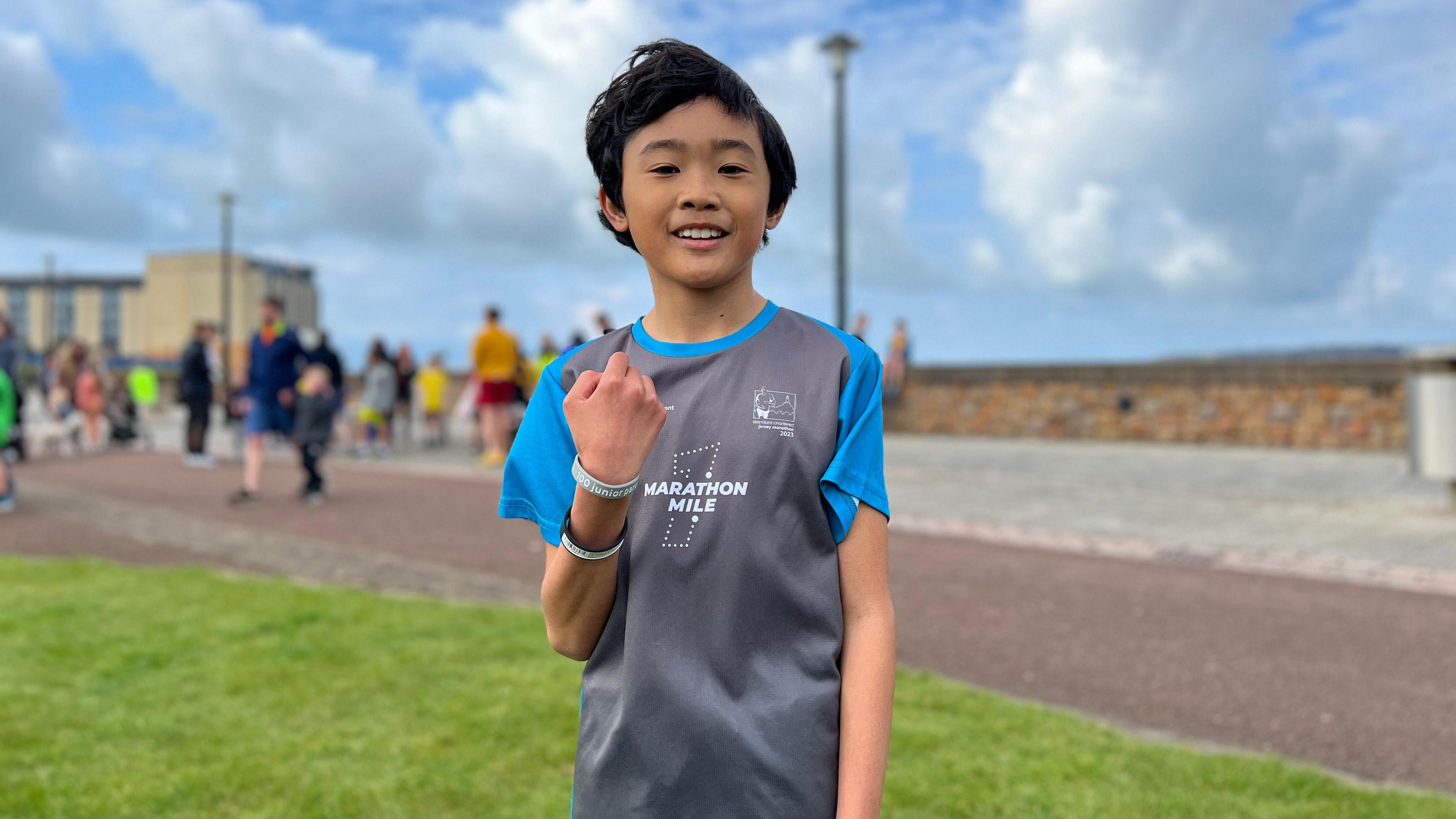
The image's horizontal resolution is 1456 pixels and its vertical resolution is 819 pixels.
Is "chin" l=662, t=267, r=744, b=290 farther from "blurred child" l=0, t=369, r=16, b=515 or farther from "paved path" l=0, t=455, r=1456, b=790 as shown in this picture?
"blurred child" l=0, t=369, r=16, b=515

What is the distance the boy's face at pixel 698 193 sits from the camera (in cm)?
146

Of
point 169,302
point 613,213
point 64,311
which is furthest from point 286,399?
point 64,311

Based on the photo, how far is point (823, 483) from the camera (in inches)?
57.3

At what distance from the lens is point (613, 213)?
1.63m

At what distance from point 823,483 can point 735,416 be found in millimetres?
147

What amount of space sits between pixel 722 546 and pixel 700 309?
1.09 feet

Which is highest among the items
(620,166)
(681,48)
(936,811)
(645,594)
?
(681,48)

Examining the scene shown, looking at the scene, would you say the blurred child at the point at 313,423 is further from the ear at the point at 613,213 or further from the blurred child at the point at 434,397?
the ear at the point at 613,213

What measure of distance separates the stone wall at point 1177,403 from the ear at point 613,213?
1560 cm

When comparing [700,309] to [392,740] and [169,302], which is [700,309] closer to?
[392,740]

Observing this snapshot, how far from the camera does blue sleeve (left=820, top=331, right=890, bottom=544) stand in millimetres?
1452

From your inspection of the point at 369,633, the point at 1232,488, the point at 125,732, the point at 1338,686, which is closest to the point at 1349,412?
the point at 1232,488

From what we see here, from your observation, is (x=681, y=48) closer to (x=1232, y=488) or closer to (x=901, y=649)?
(x=901, y=649)

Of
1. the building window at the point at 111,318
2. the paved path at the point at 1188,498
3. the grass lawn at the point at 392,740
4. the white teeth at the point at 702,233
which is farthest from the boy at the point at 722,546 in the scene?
the building window at the point at 111,318
